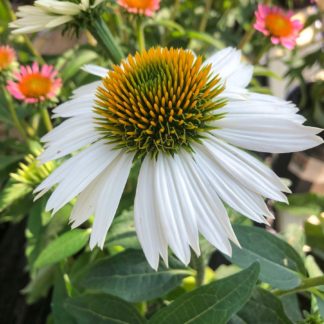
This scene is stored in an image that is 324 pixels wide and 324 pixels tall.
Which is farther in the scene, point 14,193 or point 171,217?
point 14,193

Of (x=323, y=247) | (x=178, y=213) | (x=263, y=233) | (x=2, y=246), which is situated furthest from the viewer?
(x=2, y=246)

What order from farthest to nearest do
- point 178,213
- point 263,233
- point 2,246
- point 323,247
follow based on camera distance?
point 2,246 → point 323,247 → point 263,233 → point 178,213

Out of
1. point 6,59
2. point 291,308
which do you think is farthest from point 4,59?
point 291,308

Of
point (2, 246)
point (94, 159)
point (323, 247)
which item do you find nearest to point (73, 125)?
point (94, 159)

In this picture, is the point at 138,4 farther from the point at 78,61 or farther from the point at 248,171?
the point at 248,171

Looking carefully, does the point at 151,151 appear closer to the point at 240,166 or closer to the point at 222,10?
the point at 240,166

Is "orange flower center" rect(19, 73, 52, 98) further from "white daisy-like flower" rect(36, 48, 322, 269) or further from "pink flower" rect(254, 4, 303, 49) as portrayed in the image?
"pink flower" rect(254, 4, 303, 49)

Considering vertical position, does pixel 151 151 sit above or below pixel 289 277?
above
